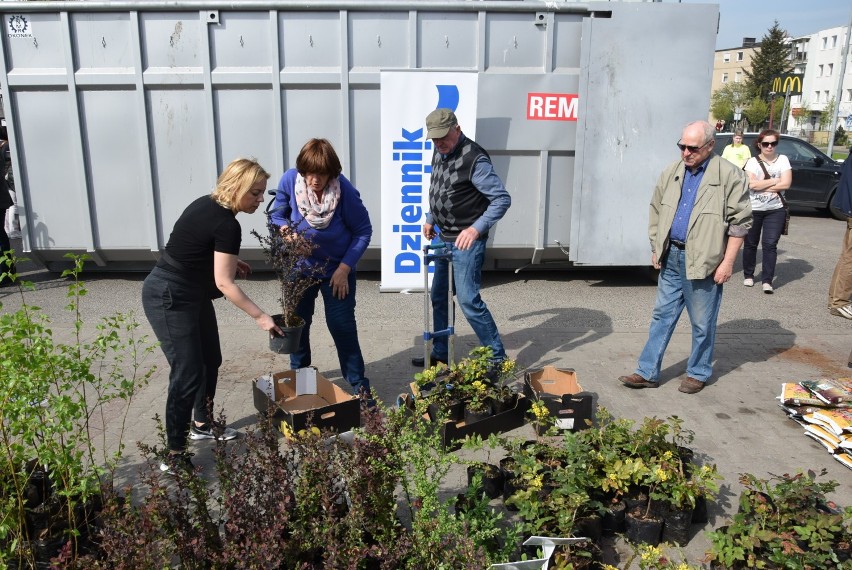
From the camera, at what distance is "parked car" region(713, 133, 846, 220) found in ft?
46.5

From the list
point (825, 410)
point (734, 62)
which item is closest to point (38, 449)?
point (825, 410)

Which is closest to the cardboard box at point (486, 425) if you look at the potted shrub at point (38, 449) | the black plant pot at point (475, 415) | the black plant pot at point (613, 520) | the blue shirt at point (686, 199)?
the black plant pot at point (475, 415)

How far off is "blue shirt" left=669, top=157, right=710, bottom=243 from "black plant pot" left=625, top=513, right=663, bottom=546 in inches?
91.5

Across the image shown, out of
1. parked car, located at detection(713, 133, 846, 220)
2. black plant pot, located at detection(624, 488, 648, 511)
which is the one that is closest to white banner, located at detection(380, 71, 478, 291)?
black plant pot, located at detection(624, 488, 648, 511)

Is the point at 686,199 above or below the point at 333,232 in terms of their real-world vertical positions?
above

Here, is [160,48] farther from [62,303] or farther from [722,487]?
[722,487]

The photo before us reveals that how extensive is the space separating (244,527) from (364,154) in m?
5.70

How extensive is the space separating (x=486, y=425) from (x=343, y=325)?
1181mm

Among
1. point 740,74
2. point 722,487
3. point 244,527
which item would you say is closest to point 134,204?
point 244,527

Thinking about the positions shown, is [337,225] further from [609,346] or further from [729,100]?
[729,100]

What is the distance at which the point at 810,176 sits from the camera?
1428 cm

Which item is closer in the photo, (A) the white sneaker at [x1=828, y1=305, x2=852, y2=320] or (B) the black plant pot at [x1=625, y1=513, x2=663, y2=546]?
(B) the black plant pot at [x1=625, y1=513, x2=663, y2=546]

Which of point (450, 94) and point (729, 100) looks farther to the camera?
point (729, 100)

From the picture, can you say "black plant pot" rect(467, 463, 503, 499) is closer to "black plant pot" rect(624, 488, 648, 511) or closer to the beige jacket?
"black plant pot" rect(624, 488, 648, 511)
